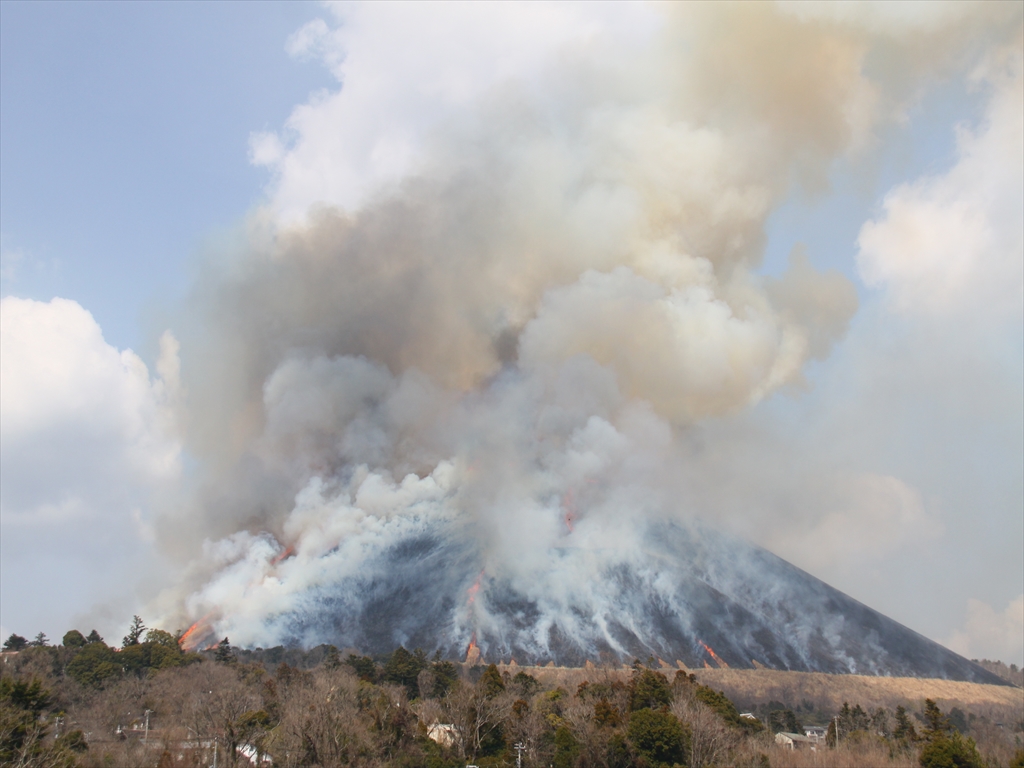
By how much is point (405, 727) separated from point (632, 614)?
86.0 m

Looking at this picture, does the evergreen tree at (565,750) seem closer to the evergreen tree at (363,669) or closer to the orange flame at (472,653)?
the evergreen tree at (363,669)

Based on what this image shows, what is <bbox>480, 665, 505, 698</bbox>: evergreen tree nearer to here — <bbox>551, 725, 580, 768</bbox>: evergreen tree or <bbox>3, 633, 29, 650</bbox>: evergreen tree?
<bbox>551, 725, 580, 768</bbox>: evergreen tree

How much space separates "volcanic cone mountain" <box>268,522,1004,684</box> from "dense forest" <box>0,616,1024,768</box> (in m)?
48.1

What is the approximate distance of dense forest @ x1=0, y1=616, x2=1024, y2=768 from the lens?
44906mm

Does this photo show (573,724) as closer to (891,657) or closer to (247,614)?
(247,614)

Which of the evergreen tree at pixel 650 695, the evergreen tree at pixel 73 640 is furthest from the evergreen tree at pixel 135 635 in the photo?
the evergreen tree at pixel 650 695

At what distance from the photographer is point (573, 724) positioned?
52750 millimetres

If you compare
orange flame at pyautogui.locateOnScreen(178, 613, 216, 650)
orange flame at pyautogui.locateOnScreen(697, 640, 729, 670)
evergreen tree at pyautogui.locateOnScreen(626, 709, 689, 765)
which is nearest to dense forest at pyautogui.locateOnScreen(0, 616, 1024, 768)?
evergreen tree at pyautogui.locateOnScreen(626, 709, 689, 765)

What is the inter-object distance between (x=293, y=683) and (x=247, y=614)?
58100 millimetres

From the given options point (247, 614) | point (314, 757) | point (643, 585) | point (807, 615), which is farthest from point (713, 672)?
point (314, 757)

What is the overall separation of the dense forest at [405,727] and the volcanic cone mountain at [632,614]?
48.1 meters

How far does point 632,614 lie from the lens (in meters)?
131

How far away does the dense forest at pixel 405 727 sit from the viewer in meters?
44.9

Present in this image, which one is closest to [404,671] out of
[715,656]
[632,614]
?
[632,614]
